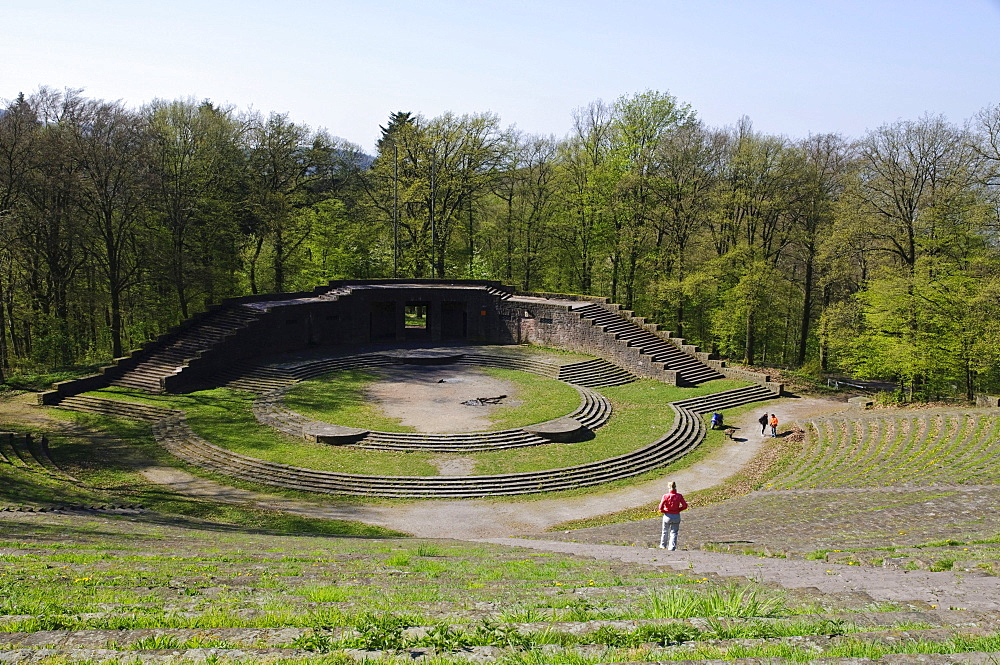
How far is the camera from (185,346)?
35.8 meters

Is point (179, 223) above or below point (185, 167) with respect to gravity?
below

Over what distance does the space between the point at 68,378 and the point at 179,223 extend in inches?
474

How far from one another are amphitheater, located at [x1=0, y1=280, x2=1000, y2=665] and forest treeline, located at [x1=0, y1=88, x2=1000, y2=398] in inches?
228

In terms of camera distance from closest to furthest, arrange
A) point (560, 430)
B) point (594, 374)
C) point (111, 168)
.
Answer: point (560, 430) → point (111, 168) → point (594, 374)

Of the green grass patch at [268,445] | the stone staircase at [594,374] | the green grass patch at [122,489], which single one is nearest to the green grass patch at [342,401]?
the green grass patch at [268,445]

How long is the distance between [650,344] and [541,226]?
1626 centimetres

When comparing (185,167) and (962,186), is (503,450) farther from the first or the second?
(185,167)

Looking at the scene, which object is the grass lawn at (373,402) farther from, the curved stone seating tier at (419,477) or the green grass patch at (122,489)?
the green grass patch at (122,489)

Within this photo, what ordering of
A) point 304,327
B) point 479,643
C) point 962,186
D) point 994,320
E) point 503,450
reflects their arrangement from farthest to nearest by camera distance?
point 304,327
point 962,186
point 994,320
point 503,450
point 479,643

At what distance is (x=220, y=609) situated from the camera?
662cm

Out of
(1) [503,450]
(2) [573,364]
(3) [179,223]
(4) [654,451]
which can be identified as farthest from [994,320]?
(3) [179,223]

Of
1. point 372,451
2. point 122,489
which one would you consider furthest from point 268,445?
point 122,489

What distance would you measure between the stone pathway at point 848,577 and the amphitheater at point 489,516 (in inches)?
3.1

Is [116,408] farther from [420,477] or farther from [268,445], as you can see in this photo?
[420,477]
